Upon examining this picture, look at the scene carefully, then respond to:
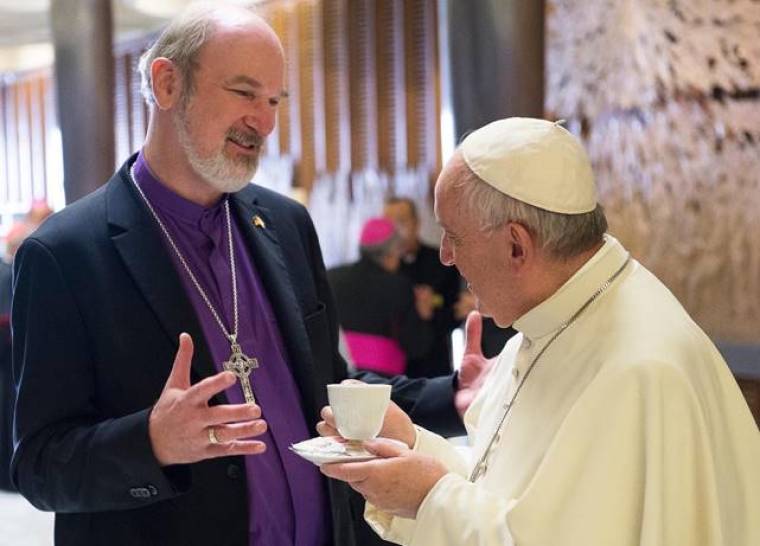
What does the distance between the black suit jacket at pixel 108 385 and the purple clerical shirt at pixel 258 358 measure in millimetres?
36

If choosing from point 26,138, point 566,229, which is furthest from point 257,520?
point 26,138

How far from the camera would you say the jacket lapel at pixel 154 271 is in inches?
77.9

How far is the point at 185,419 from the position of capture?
1.69m

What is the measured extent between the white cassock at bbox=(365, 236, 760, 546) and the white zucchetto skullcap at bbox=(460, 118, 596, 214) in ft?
0.36

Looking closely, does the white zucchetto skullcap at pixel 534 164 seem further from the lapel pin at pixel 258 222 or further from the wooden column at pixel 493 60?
the wooden column at pixel 493 60

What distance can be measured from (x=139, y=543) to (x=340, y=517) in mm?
385

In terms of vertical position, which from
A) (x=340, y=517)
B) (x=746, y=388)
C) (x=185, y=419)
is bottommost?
(x=746, y=388)

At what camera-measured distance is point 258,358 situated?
2094 millimetres

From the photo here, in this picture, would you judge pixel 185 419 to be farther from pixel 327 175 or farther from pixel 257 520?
pixel 327 175

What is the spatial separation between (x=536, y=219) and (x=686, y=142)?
2.98 m

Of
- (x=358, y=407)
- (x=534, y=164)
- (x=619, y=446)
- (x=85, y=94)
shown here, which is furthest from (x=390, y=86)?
(x=619, y=446)

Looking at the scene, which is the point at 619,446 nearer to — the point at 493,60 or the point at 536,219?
the point at 536,219

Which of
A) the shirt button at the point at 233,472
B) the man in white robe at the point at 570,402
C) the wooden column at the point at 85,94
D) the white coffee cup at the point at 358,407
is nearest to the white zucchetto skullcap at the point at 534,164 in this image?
the man in white robe at the point at 570,402

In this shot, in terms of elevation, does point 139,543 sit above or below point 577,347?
below
